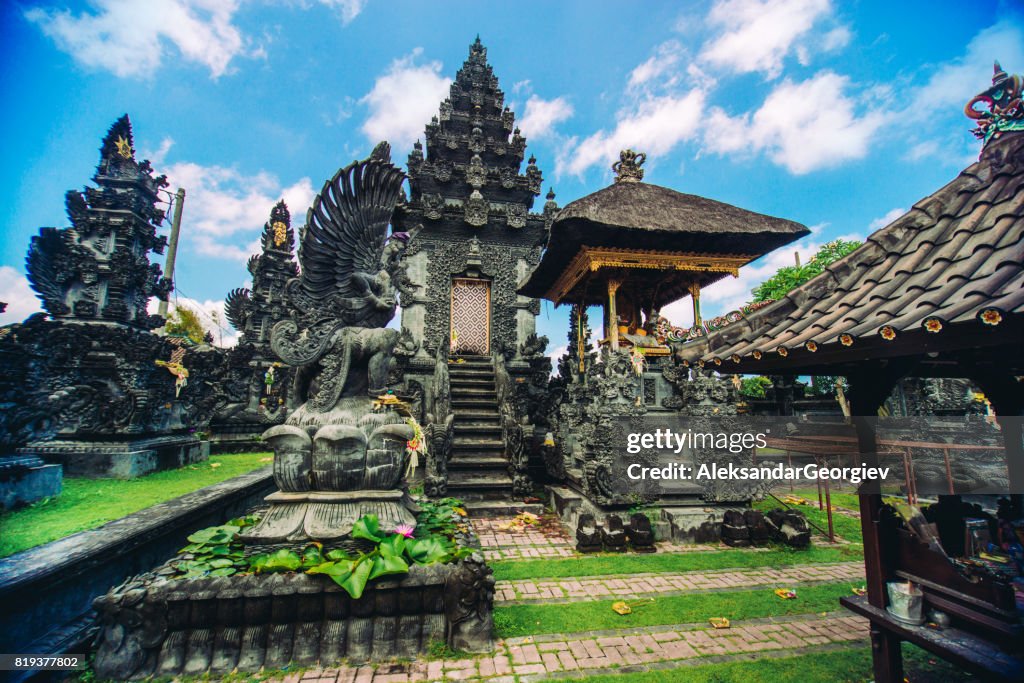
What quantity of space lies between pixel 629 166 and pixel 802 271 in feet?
65.0

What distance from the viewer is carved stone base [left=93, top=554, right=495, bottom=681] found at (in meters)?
2.94

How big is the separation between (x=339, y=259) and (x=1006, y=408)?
21.3ft

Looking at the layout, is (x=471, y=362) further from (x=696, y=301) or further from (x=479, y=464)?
(x=696, y=301)

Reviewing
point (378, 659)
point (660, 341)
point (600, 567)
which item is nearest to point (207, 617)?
point (378, 659)

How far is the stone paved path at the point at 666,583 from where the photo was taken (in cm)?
446

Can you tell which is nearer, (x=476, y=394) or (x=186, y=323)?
(x=476, y=394)

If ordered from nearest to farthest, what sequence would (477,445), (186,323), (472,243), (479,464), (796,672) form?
(796,672) → (479,464) → (477,445) → (472,243) → (186,323)

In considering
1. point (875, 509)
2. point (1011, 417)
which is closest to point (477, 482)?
point (875, 509)

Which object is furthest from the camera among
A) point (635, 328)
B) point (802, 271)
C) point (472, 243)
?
point (802, 271)

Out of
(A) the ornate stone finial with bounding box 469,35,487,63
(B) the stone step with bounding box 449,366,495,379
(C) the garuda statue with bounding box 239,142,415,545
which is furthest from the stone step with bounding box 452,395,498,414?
(A) the ornate stone finial with bounding box 469,35,487,63

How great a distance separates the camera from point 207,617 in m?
3.05

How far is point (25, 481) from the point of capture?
498 centimetres

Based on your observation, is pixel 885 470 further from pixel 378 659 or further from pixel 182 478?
pixel 182 478

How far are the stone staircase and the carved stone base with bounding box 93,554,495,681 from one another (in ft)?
15.0
